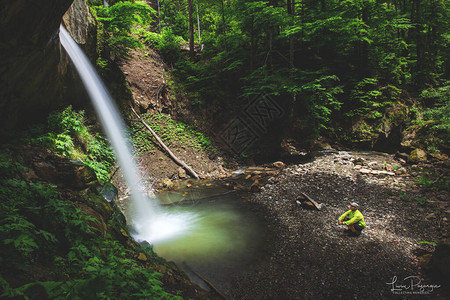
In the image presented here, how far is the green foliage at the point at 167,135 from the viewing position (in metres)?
10.0

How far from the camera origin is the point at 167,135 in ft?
35.4

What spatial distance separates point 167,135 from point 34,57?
6.75m

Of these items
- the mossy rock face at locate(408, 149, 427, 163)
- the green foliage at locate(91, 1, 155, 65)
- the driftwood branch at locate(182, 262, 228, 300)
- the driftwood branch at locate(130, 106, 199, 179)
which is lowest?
the driftwood branch at locate(182, 262, 228, 300)

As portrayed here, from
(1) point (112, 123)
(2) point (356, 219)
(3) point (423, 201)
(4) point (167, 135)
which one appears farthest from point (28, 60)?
(3) point (423, 201)

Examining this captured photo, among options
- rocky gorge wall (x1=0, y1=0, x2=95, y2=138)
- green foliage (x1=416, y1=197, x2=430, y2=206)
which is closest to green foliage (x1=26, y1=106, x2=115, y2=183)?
rocky gorge wall (x1=0, y1=0, x2=95, y2=138)

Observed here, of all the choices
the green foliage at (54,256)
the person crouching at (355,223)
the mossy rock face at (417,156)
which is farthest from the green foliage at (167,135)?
the mossy rock face at (417,156)

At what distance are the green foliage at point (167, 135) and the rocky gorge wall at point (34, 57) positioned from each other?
11.0ft

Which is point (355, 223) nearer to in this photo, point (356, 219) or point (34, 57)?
point (356, 219)

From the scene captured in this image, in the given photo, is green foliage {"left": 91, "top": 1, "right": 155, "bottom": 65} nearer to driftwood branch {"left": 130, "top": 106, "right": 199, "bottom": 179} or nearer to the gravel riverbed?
driftwood branch {"left": 130, "top": 106, "right": 199, "bottom": 179}

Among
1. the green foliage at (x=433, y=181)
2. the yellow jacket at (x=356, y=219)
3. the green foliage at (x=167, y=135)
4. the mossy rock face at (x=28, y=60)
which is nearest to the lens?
the mossy rock face at (x=28, y=60)

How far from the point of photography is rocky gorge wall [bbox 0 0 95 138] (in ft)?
9.95

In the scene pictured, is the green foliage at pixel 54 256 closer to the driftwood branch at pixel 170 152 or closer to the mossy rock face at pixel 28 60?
the mossy rock face at pixel 28 60

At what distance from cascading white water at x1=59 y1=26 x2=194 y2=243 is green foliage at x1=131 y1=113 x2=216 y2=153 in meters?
0.68

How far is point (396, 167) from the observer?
833cm
